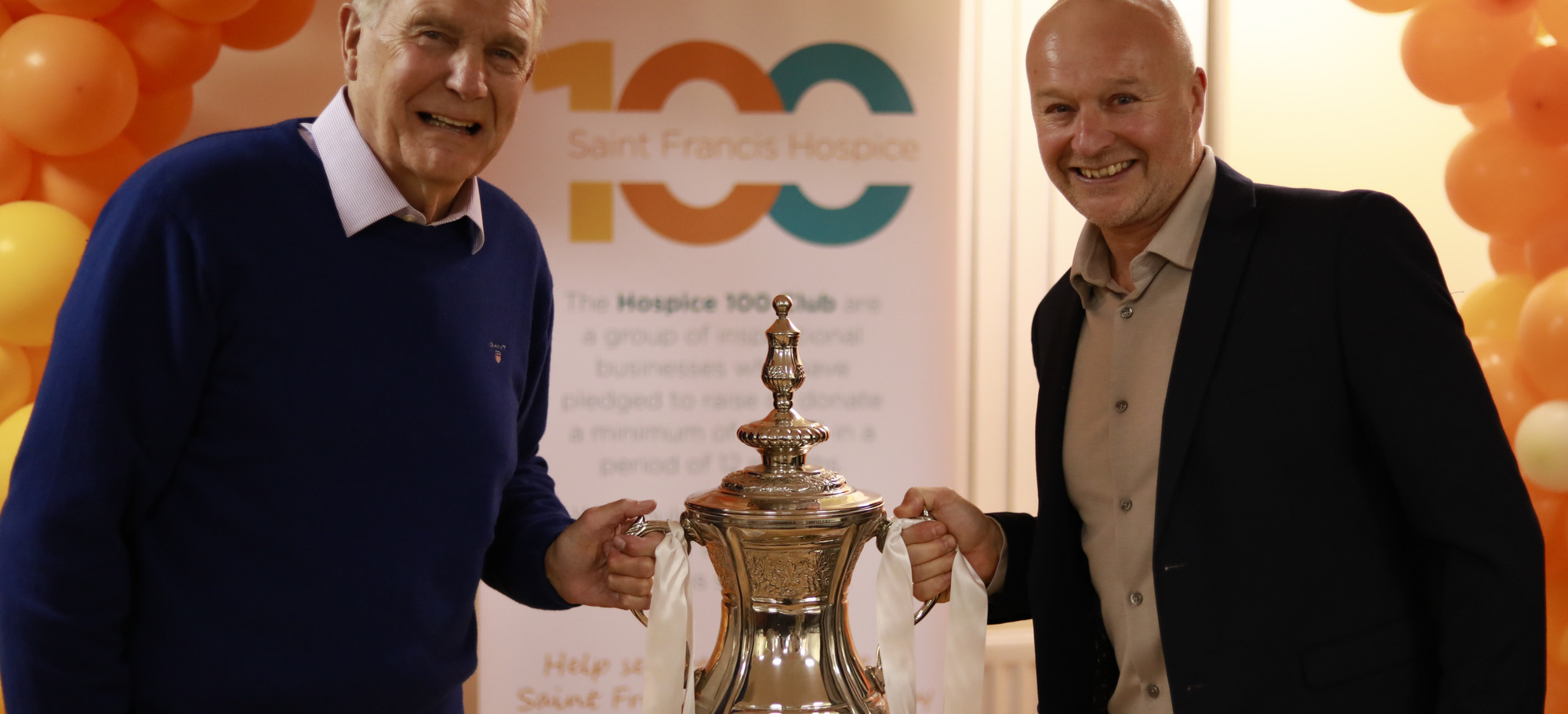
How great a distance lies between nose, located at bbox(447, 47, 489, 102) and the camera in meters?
1.48

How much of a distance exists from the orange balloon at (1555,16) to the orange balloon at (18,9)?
110 inches

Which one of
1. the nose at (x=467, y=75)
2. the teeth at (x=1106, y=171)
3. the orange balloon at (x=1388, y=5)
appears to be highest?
the orange balloon at (x=1388, y=5)

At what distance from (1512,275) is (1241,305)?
1.27m

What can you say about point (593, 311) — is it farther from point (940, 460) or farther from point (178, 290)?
point (178, 290)

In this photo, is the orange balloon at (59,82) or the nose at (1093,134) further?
the orange balloon at (59,82)

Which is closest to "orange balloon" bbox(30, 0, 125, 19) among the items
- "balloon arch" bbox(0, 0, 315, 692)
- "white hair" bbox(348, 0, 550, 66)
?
"balloon arch" bbox(0, 0, 315, 692)

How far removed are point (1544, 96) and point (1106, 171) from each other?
1.21 metres

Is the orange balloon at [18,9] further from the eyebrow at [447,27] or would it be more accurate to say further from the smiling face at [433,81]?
the eyebrow at [447,27]

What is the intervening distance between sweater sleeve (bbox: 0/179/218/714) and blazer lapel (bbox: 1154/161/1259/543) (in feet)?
3.78

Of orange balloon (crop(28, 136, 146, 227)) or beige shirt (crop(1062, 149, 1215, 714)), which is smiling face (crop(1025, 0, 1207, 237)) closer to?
beige shirt (crop(1062, 149, 1215, 714))

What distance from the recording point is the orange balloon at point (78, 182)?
2.19m

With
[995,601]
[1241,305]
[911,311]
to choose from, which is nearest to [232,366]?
[995,601]

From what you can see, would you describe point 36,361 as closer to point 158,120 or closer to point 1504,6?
point 158,120

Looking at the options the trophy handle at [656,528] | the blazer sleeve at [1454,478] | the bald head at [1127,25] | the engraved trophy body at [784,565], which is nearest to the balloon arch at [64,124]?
the trophy handle at [656,528]
